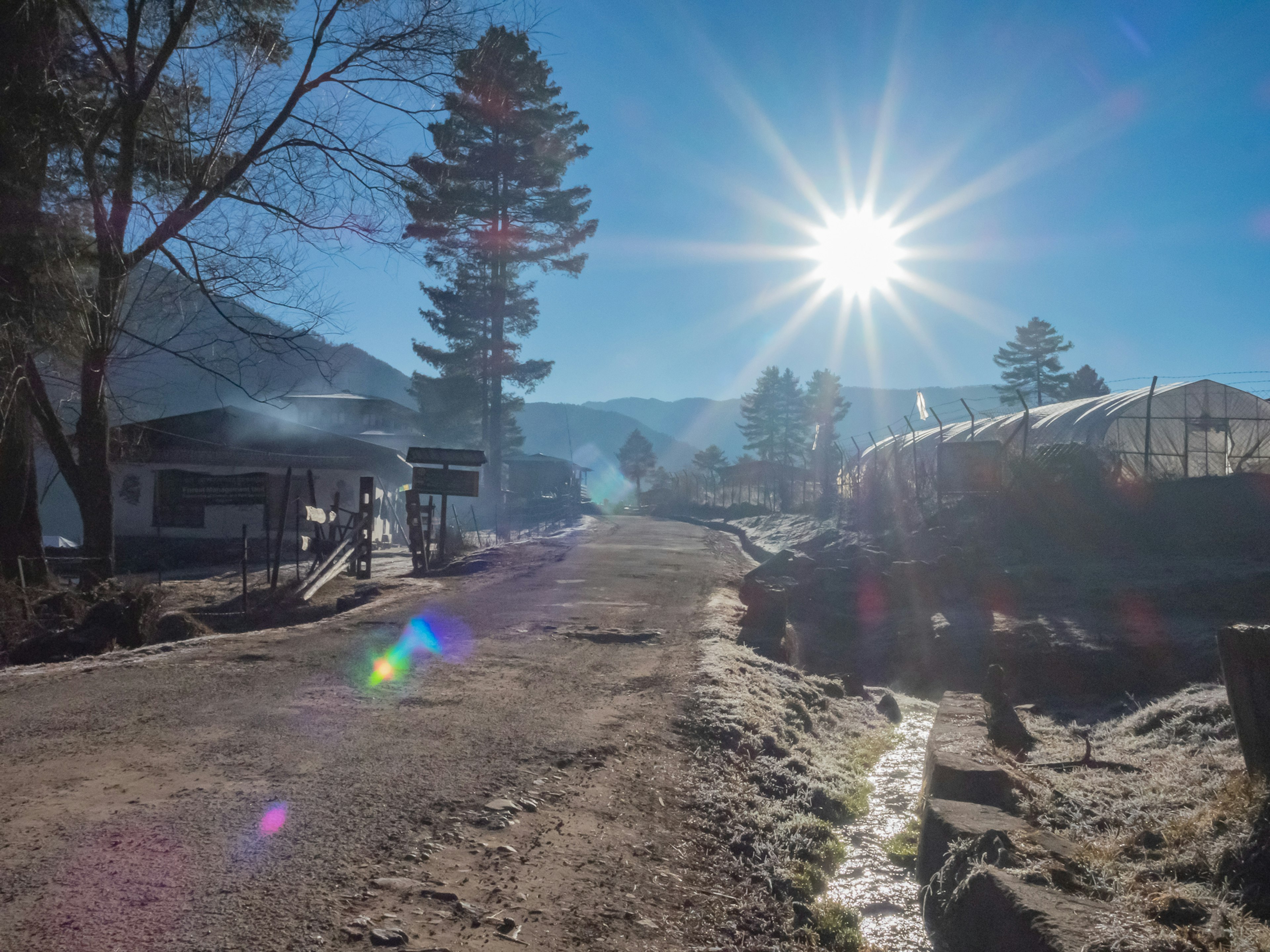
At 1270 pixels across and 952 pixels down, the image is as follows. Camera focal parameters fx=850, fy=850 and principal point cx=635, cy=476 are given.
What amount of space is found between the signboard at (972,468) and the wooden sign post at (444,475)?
10.6m

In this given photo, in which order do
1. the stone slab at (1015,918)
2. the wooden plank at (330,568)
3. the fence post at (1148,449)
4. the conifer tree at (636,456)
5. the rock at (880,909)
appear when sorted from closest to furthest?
the stone slab at (1015,918)
the rock at (880,909)
the wooden plank at (330,568)
the fence post at (1148,449)
the conifer tree at (636,456)

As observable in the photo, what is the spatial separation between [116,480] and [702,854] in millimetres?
23637

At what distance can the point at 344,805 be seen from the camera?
394cm

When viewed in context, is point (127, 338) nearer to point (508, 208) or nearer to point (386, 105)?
point (386, 105)

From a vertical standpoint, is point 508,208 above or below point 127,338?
above

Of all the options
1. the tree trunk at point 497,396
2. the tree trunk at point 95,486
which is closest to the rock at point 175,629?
the tree trunk at point 95,486

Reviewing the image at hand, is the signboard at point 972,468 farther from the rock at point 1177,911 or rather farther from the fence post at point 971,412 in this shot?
the rock at point 1177,911

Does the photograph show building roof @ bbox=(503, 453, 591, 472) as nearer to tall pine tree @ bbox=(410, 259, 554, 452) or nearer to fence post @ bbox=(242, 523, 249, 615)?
tall pine tree @ bbox=(410, 259, 554, 452)

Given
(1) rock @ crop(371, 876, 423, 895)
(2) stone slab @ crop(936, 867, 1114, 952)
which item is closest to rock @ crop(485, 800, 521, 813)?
(1) rock @ crop(371, 876, 423, 895)

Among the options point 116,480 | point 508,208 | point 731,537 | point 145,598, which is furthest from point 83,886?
point 508,208

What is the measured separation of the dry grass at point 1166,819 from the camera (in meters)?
3.15

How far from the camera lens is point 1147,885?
354 cm

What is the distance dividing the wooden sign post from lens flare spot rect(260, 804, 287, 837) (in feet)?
43.5

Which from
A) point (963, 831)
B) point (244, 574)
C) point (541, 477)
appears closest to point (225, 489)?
point (244, 574)
